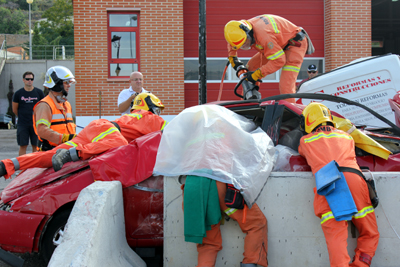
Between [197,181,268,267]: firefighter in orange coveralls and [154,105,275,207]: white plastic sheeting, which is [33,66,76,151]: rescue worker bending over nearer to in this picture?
[154,105,275,207]: white plastic sheeting

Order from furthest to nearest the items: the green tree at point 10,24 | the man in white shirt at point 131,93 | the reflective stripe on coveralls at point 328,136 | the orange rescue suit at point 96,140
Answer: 1. the green tree at point 10,24
2. the man in white shirt at point 131,93
3. the orange rescue suit at point 96,140
4. the reflective stripe on coveralls at point 328,136

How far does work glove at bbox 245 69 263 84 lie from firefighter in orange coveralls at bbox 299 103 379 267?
6.62 feet

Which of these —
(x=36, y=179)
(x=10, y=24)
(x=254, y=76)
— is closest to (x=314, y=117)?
(x=254, y=76)

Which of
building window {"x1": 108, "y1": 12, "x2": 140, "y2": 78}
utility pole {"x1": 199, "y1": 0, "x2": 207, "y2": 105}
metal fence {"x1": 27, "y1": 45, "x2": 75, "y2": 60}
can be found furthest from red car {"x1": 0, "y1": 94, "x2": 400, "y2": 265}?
metal fence {"x1": 27, "y1": 45, "x2": 75, "y2": 60}

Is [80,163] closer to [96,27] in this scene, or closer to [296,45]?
[296,45]

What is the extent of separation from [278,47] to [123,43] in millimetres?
5929

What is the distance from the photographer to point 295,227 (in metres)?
3.16

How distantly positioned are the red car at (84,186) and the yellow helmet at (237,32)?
6.45 feet

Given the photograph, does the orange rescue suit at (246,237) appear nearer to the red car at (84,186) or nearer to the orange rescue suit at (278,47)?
the red car at (84,186)

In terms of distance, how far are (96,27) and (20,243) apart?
7.48 m

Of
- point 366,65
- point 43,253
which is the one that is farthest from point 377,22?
point 43,253

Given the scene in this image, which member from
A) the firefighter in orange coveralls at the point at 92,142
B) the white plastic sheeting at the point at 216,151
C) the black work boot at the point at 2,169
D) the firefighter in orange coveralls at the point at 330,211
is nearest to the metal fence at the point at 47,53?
the firefighter in orange coveralls at the point at 92,142

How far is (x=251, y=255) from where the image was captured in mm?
3006

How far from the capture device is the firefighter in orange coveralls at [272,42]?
500 cm
